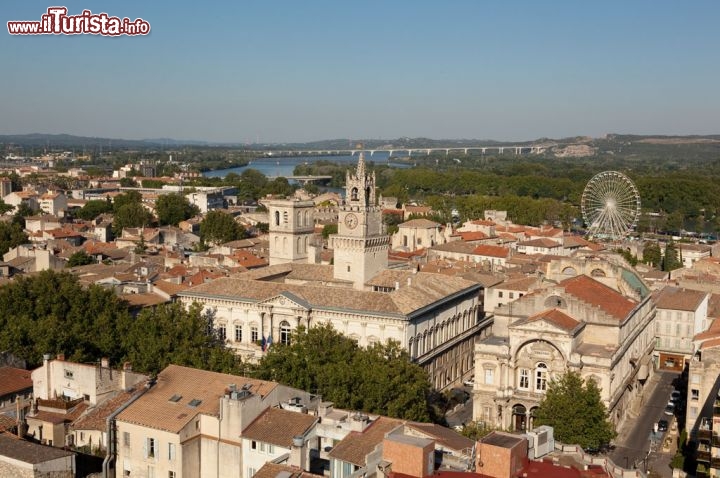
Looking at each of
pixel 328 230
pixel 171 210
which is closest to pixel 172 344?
pixel 328 230

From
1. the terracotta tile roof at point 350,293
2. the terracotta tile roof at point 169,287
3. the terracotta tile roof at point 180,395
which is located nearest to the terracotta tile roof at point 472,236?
the terracotta tile roof at point 350,293

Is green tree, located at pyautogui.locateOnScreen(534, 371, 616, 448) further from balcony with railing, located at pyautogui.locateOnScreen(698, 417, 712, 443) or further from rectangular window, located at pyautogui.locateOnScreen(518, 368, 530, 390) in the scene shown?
balcony with railing, located at pyautogui.locateOnScreen(698, 417, 712, 443)

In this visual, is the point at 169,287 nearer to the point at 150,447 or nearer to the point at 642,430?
the point at 150,447

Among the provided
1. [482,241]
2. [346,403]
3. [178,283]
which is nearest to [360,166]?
[178,283]

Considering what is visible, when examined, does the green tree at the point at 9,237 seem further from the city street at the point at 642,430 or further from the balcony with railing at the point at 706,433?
the balcony with railing at the point at 706,433

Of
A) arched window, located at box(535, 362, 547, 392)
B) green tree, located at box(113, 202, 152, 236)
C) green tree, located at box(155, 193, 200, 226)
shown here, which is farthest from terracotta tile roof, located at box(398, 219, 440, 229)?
arched window, located at box(535, 362, 547, 392)
